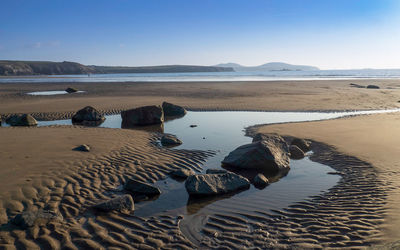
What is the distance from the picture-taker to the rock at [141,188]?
7395 millimetres

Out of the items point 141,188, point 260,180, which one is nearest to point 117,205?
point 141,188

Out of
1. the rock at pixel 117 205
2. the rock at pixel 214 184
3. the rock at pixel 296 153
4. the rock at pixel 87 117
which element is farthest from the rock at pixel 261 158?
the rock at pixel 87 117

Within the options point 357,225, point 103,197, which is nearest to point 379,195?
point 357,225

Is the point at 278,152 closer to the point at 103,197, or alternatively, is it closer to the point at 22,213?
the point at 103,197

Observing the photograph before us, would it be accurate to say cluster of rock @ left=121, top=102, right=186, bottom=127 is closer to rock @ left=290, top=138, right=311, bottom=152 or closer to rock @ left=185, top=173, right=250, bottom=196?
rock @ left=290, top=138, right=311, bottom=152

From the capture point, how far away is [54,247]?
16.5 feet

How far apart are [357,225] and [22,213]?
6.11 m

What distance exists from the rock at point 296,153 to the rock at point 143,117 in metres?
8.47

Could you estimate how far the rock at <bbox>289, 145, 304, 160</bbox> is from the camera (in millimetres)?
10734

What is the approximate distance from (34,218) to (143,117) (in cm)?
1167

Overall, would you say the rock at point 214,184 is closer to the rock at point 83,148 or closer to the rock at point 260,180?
the rock at point 260,180

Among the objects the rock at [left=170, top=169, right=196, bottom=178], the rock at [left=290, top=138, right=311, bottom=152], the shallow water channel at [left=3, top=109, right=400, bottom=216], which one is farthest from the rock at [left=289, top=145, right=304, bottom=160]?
Answer: the rock at [left=170, top=169, right=196, bottom=178]

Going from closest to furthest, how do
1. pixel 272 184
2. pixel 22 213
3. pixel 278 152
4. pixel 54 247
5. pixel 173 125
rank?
pixel 54 247 → pixel 22 213 → pixel 272 184 → pixel 278 152 → pixel 173 125

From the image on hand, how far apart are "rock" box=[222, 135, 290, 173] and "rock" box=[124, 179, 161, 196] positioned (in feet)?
9.82
